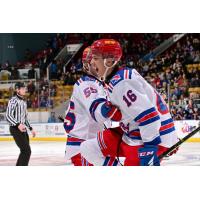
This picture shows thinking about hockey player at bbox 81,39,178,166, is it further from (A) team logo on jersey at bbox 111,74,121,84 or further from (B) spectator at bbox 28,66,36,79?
(B) spectator at bbox 28,66,36,79

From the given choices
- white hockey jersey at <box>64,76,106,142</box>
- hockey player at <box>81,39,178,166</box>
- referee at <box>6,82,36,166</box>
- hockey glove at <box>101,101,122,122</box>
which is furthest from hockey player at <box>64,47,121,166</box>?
referee at <box>6,82,36,166</box>

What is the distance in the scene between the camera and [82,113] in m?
2.92

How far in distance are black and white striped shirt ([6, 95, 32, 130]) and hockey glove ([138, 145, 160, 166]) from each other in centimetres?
266

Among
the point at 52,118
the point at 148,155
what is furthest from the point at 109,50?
the point at 52,118

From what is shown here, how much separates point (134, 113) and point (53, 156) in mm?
4343

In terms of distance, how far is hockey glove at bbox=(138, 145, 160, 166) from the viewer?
79.8 inches

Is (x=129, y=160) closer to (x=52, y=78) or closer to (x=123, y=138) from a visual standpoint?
(x=123, y=138)

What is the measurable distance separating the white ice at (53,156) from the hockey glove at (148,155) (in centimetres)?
317

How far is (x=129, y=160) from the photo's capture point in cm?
217

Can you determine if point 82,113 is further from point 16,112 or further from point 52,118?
point 52,118

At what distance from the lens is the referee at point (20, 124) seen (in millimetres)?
4500

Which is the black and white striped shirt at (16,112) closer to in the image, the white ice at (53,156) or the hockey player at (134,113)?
the white ice at (53,156)
